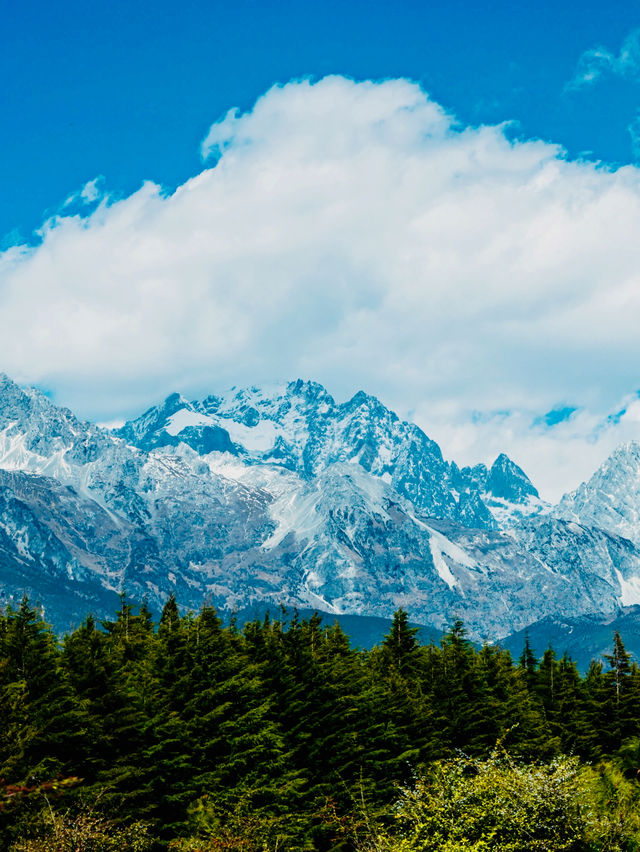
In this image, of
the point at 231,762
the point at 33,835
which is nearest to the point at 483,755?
the point at 231,762

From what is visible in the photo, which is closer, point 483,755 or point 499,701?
point 483,755

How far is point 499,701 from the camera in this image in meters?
91.5

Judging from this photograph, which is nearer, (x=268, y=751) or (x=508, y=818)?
(x=508, y=818)

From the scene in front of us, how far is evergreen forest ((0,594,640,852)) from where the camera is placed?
40969 millimetres

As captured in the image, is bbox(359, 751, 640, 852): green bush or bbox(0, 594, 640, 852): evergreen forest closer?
bbox(359, 751, 640, 852): green bush

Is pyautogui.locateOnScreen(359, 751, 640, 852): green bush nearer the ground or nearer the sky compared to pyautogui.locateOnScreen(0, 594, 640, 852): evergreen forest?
nearer the ground

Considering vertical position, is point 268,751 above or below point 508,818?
above

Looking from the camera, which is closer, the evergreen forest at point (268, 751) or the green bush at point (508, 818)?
the green bush at point (508, 818)

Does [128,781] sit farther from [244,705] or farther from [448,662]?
[448,662]

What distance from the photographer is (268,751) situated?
206ft

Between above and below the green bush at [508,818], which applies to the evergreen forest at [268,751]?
above

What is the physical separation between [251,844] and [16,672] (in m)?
20.7

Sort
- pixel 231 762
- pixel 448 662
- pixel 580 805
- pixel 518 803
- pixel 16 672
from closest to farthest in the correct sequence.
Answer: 1. pixel 518 803
2. pixel 580 805
3. pixel 16 672
4. pixel 231 762
5. pixel 448 662

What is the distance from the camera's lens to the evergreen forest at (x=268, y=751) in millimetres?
40969
